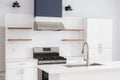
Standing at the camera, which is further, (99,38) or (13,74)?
(99,38)

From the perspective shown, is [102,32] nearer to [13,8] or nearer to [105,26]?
[105,26]

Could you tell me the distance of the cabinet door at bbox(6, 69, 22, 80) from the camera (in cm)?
548

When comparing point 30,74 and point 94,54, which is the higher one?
point 94,54

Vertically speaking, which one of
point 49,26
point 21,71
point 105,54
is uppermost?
point 49,26

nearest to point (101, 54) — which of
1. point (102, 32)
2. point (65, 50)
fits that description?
point (102, 32)

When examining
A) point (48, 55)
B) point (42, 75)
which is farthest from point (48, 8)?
point (42, 75)

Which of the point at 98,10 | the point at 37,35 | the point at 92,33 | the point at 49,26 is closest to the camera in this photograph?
the point at 49,26

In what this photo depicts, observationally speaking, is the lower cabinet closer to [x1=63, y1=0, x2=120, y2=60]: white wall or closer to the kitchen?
the kitchen

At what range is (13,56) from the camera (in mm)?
6129

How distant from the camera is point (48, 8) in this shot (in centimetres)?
622

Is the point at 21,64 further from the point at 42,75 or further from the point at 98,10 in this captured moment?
the point at 98,10

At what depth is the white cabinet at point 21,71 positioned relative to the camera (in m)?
5.48

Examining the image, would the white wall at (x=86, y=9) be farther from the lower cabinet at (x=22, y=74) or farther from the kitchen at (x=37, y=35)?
the lower cabinet at (x=22, y=74)

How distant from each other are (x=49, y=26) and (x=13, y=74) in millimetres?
1704
